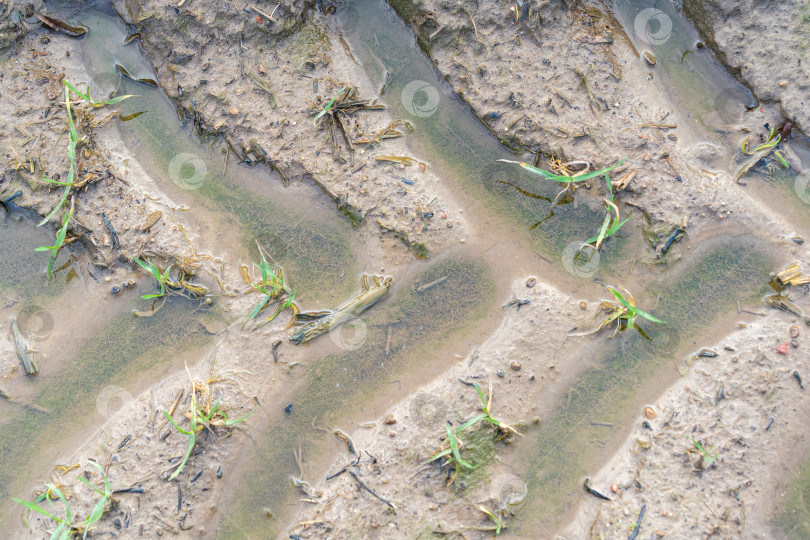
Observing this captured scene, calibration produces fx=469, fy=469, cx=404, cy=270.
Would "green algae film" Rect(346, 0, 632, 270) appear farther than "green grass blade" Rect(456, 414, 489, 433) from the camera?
Yes

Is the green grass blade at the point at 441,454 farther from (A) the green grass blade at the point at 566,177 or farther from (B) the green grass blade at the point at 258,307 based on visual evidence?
(A) the green grass blade at the point at 566,177

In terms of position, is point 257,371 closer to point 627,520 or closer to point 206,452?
point 206,452

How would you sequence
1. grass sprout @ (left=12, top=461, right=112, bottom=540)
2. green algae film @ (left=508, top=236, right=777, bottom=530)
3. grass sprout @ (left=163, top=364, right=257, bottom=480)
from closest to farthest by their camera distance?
grass sprout @ (left=12, top=461, right=112, bottom=540) → grass sprout @ (left=163, top=364, right=257, bottom=480) → green algae film @ (left=508, top=236, right=777, bottom=530)

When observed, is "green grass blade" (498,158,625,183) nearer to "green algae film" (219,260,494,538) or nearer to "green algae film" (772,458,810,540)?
"green algae film" (219,260,494,538)

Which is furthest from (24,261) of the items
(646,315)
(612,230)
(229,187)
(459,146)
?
(646,315)

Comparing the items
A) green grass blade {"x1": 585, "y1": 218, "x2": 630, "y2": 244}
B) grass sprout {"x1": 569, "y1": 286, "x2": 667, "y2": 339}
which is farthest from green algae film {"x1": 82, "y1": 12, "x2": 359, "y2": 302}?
grass sprout {"x1": 569, "y1": 286, "x2": 667, "y2": 339}

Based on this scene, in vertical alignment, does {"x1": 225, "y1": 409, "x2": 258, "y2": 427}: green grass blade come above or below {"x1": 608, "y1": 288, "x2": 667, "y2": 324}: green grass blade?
below
